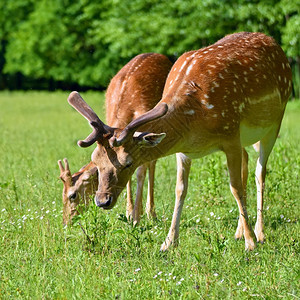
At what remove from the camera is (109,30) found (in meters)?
27.9

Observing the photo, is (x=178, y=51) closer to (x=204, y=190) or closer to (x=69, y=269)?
(x=204, y=190)

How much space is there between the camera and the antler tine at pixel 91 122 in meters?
5.08

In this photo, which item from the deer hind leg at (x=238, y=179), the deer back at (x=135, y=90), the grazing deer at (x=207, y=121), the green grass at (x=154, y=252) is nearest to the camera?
the green grass at (x=154, y=252)

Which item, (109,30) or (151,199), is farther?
(109,30)

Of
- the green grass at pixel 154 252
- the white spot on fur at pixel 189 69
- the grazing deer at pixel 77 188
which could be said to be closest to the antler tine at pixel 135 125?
the green grass at pixel 154 252

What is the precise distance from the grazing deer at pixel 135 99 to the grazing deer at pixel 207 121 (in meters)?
0.89

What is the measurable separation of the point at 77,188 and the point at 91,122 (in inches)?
66.7

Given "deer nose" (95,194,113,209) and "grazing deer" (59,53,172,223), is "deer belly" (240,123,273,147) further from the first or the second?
"deer nose" (95,194,113,209)

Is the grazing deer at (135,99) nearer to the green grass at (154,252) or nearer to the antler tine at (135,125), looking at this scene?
the green grass at (154,252)

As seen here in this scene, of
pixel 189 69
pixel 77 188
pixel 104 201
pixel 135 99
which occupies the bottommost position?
pixel 77 188

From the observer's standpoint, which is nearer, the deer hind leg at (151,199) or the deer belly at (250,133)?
the deer belly at (250,133)

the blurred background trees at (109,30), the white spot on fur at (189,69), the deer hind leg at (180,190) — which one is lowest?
the blurred background trees at (109,30)

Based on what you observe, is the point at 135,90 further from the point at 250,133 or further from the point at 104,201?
the point at 104,201

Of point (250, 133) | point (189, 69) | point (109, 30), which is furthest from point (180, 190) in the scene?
point (109, 30)
